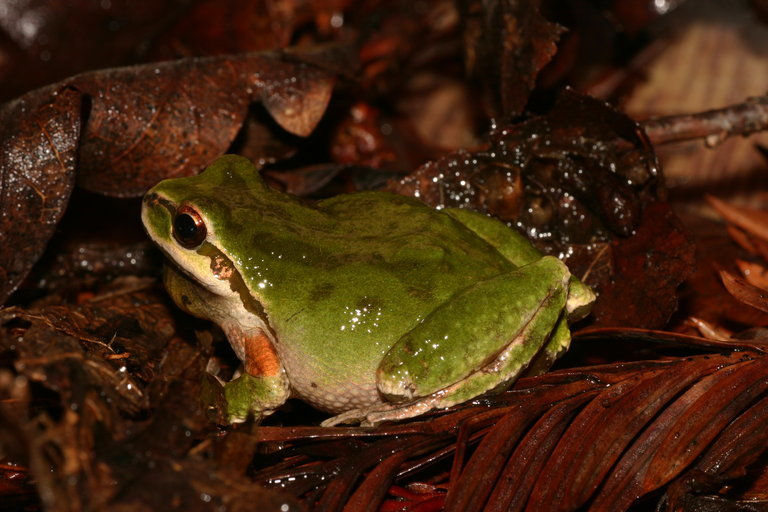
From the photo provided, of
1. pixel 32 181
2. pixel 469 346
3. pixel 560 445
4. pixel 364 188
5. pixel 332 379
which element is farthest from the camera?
pixel 364 188

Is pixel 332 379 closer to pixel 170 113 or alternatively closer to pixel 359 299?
pixel 359 299

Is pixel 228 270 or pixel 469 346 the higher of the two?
pixel 228 270

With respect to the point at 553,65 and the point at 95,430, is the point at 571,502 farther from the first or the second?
the point at 553,65

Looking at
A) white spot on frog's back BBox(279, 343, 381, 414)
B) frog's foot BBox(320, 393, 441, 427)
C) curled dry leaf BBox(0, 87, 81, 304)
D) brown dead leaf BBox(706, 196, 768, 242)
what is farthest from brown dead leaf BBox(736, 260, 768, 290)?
curled dry leaf BBox(0, 87, 81, 304)

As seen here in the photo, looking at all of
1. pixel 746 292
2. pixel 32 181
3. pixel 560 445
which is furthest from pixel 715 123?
pixel 32 181

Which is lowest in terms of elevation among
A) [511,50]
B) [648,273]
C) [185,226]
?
[648,273]

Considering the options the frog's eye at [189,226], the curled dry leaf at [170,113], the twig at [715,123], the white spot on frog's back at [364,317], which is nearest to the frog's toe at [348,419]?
the white spot on frog's back at [364,317]

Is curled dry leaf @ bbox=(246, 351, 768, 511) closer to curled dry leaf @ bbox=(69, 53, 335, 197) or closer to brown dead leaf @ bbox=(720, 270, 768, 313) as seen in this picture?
brown dead leaf @ bbox=(720, 270, 768, 313)
